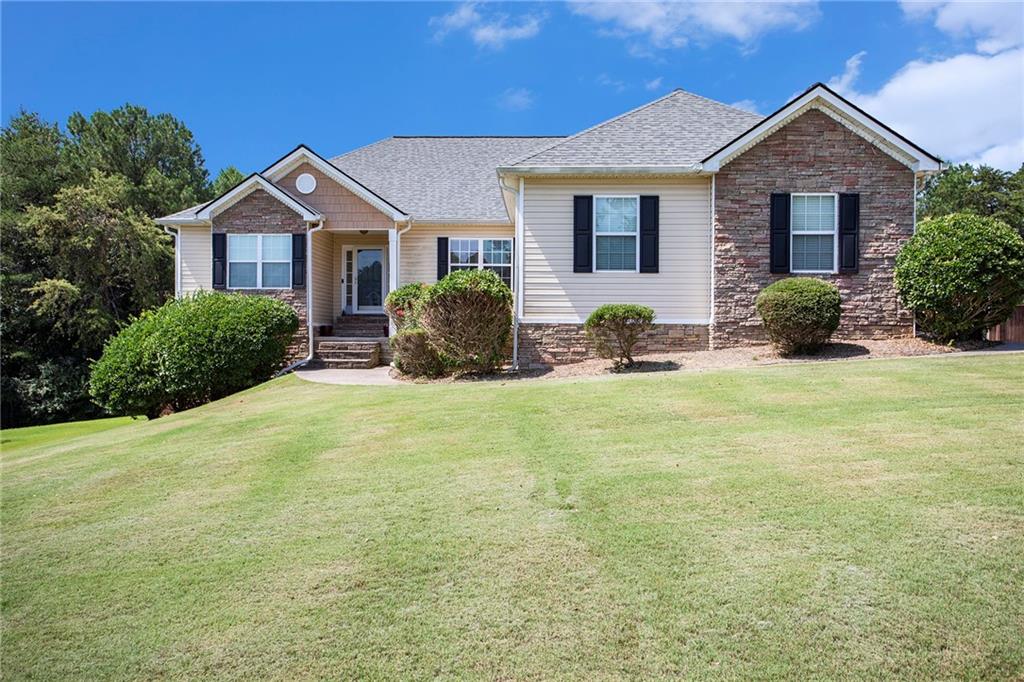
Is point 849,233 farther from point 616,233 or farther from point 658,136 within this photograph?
point 616,233

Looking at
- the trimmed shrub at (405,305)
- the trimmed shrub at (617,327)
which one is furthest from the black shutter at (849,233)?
the trimmed shrub at (405,305)

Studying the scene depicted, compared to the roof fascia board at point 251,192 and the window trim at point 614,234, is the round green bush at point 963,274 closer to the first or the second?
the window trim at point 614,234

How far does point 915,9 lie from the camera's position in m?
12.3

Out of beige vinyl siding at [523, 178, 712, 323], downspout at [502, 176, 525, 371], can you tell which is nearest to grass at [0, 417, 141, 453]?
downspout at [502, 176, 525, 371]

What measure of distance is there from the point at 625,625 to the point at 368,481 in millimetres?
3104

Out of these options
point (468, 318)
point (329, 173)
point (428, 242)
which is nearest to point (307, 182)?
point (329, 173)

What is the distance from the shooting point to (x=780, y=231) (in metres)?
13.3

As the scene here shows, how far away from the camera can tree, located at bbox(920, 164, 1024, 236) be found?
34844 mm

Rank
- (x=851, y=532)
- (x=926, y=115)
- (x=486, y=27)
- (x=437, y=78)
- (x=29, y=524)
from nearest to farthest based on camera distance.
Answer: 1. (x=851, y=532)
2. (x=29, y=524)
3. (x=486, y=27)
4. (x=437, y=78)
5. (x=926, y=115)

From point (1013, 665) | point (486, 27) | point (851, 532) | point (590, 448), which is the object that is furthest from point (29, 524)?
point (486, 27)

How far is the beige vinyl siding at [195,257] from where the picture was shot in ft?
59.9

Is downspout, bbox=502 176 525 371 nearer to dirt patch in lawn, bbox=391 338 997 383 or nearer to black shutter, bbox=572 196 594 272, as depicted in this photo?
dirt patch in lawn, bbox=391 338 997 383

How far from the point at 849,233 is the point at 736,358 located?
159 inches

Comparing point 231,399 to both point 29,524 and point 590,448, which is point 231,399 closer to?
point 29,524
